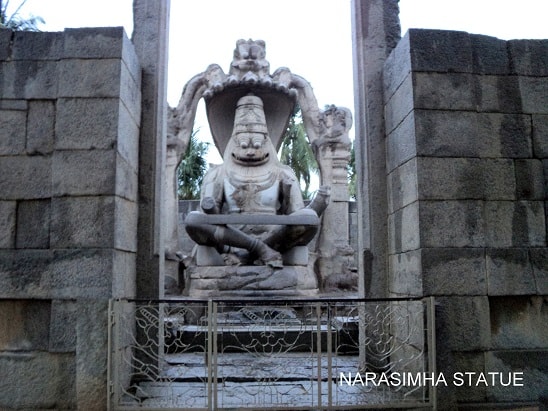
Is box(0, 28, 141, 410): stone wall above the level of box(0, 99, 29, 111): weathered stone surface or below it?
below

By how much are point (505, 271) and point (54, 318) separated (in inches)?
129

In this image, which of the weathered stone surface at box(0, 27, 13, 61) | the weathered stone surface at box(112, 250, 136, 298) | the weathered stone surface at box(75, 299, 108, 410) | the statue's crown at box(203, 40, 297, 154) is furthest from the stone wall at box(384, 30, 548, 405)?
the statue's crown at box(203, 40, 297, 154)

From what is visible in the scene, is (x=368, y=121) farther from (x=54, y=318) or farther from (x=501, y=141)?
(x=54, y=318)

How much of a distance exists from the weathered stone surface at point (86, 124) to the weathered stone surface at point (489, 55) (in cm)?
280

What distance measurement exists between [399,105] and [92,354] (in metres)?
3.00

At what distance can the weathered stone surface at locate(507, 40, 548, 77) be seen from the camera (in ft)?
13.2

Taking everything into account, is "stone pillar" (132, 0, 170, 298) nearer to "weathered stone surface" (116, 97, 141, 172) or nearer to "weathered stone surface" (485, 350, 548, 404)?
"weathered stone surface" (116, 97, 141, 172)

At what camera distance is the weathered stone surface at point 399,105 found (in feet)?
12.8

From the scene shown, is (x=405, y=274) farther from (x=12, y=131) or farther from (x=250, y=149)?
(x=250, y=149)

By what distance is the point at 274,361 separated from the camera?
15.4ft

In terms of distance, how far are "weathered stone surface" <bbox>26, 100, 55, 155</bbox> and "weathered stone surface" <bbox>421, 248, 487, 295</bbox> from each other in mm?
2916

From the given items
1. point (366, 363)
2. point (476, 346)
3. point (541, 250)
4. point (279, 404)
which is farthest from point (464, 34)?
point (279, 404)

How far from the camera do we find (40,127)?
3.85 meters

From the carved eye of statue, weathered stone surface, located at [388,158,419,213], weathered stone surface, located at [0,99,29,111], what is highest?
the carved eye of statue
